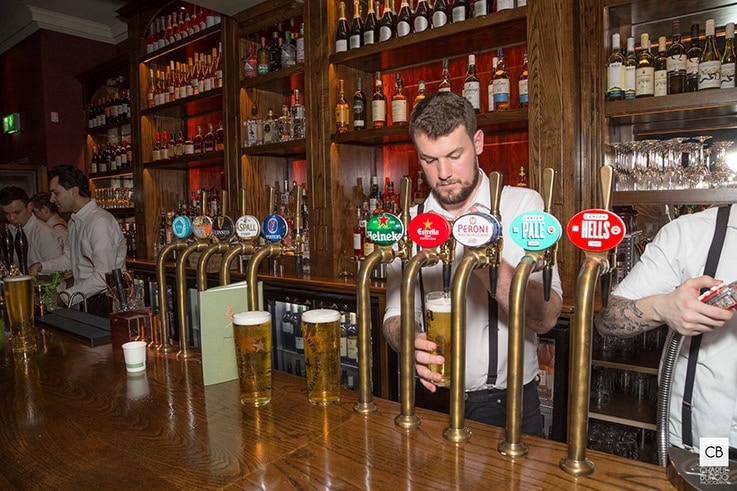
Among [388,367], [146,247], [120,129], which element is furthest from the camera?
[120,129]

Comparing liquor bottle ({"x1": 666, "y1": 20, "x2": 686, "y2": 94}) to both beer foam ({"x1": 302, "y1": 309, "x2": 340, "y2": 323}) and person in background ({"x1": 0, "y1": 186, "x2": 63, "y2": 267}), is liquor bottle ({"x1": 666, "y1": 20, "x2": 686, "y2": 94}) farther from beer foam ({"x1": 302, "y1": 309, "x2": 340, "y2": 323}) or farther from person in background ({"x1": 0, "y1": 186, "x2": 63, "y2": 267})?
person in background ({"x1": 0, "y1": 186, "x2": 63, "y2": 267})

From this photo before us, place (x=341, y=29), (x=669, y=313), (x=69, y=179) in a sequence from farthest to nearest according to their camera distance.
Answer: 1. (x=69, y=179)
2. (x=341, y=29)
3. (x=669, y=313)

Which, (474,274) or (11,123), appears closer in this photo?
(474,274)

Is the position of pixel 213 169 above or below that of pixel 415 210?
above

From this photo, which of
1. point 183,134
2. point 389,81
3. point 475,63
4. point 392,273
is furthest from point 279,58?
point 392,273

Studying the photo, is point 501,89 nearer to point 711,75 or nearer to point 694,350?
point 711,75

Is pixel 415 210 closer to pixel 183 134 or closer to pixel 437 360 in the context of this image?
pixel 437 360

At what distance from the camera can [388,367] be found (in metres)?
2.82

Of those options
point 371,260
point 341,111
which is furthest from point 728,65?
point 371,260

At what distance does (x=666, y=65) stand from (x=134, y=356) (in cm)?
243

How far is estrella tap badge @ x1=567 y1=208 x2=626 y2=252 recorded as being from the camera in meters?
0.79

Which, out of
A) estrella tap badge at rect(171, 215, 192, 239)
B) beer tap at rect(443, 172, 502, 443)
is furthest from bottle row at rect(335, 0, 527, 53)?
beer tap at rect(443, 172, 502, 443)

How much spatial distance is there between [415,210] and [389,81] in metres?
1.88

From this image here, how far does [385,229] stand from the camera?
105cm
